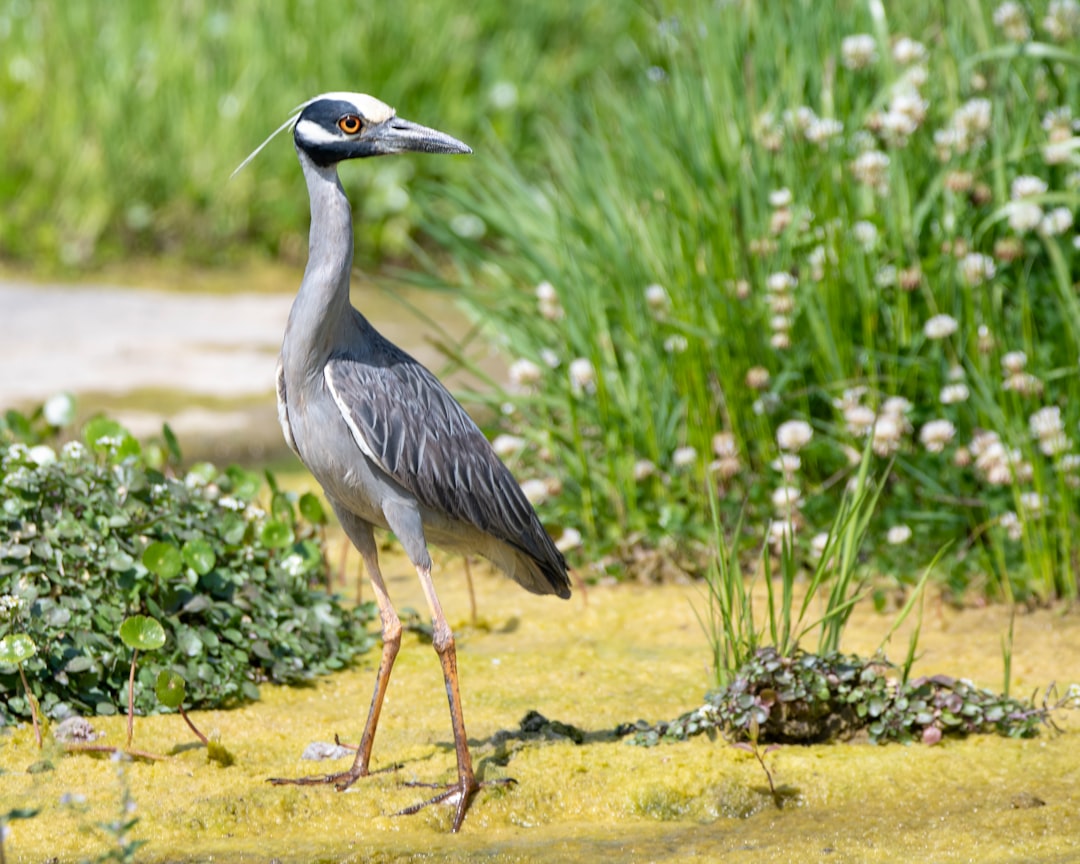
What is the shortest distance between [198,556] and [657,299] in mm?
1994

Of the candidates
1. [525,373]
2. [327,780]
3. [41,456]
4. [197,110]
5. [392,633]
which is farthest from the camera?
[197,110]

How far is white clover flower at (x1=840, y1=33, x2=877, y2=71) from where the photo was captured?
16.5 feet

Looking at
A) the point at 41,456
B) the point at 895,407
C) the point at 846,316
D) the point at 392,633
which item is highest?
the point at 846,316

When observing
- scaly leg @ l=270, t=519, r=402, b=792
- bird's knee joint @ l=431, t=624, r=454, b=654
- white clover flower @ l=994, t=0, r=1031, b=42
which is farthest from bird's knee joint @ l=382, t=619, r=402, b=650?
white clover flower @ l=994, t=0, r=1031, b=42

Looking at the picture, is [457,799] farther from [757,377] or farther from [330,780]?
[757,377]

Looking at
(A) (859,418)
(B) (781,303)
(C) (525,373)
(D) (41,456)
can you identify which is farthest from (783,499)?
(D) (41,456)

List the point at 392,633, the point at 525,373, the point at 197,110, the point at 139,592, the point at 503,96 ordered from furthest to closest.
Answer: the point at 503,96 → the point at 197,110 → the point at 525,373 → the point at 139,592 → the point at 392,633

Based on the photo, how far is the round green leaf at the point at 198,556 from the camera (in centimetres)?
398

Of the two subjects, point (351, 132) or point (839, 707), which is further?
point (839, 707)

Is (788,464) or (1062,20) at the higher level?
(1062,20)

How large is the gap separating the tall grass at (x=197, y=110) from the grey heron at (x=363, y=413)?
5.64 meters

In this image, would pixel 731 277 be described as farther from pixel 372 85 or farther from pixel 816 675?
pixel 372 85

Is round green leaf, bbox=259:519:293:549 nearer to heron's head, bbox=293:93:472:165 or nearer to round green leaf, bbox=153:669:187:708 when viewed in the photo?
round green leaf, bbox=153:669:187:708

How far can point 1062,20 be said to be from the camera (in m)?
4.89
